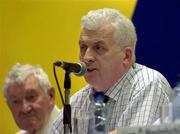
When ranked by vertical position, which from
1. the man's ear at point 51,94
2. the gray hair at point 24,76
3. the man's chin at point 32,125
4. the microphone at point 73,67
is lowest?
the man's chin at point 32,125

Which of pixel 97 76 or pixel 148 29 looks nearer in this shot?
pixel 97 76

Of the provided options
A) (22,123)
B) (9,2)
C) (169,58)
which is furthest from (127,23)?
(9,2)

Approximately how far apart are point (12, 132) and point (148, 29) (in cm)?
102

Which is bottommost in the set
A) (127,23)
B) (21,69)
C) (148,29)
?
(21,69)

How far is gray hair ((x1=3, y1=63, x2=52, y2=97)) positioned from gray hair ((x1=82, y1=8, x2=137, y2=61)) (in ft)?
2.49

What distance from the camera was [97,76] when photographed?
7.15ft

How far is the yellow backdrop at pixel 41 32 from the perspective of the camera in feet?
10.3

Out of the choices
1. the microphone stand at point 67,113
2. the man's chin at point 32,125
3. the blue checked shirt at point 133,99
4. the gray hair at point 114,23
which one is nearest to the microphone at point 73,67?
the microphone stand at point 67,113

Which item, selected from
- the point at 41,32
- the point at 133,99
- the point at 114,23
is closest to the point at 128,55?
the point at 114,23

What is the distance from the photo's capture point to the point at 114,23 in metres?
2.23

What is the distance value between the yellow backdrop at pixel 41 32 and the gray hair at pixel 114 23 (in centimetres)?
84

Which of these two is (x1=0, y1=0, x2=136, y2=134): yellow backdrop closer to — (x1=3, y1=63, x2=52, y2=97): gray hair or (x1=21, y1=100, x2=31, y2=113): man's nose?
(x1=3, y1=63, x2=52, y2=97): gray hair

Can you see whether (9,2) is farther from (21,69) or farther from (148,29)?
(148,29)

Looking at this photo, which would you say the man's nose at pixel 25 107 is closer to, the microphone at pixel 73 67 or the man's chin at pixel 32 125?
the man's chin at pixel 32 125
